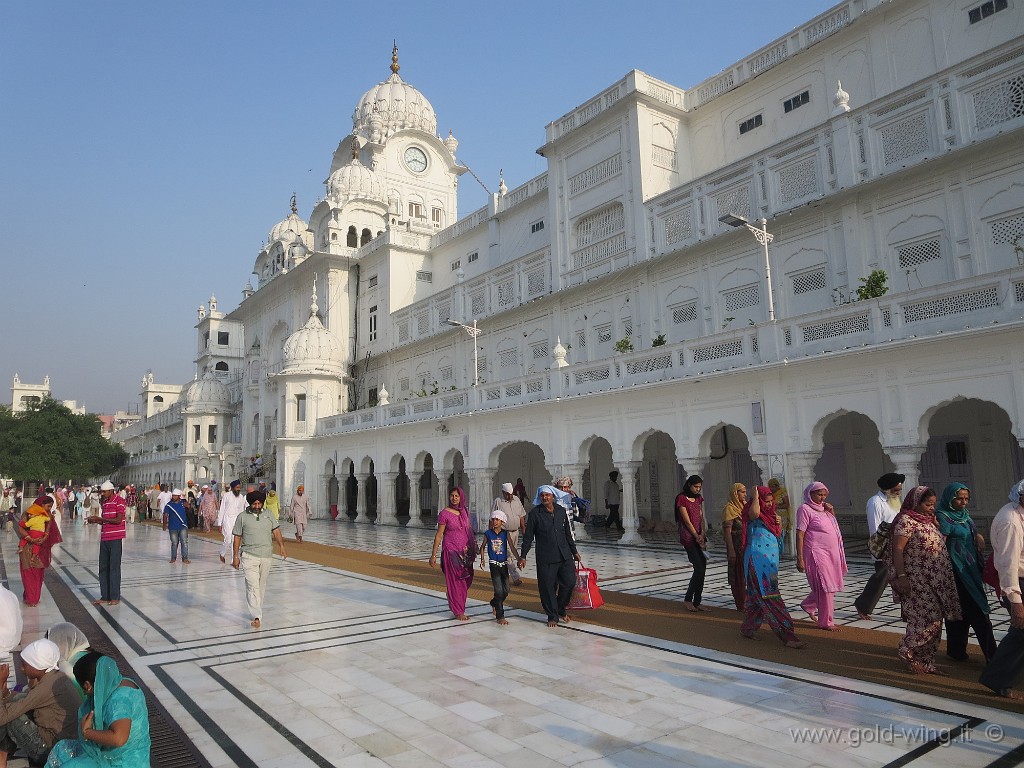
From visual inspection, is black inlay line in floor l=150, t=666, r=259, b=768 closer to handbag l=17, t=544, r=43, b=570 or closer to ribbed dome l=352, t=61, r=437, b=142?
handbag l=17, t=544, r=43, b=570

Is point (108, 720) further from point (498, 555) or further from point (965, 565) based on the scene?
point (965, 565)

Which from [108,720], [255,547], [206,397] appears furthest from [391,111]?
[108,720]

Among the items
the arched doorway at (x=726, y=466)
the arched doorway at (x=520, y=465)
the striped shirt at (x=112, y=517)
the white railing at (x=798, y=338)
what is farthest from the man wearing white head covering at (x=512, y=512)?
the arched doorway at (x=520, y=465)

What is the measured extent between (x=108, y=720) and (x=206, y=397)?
4511 cm

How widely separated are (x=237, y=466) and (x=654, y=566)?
34877 mm

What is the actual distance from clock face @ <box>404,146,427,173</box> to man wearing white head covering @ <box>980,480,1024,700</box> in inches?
1534

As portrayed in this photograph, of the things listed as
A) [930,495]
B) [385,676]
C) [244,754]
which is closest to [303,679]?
[385,676]

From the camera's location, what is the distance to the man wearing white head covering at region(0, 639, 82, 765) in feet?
12.6

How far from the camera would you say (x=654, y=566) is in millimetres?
12055

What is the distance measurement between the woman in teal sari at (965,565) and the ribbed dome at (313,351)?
27754mm

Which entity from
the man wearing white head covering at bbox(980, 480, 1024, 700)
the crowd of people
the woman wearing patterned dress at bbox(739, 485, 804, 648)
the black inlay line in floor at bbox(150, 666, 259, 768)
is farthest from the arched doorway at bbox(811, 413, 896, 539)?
the black inlay line in floor at bbox(150, 666, 259, 768)

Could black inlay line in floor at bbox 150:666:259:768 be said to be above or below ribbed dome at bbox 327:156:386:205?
below

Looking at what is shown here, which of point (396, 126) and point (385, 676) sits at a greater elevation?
point (396, 126)

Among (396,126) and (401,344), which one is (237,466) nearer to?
(401,344)
